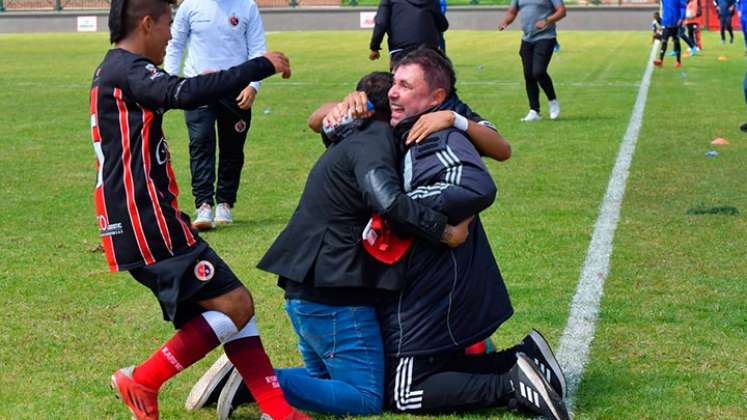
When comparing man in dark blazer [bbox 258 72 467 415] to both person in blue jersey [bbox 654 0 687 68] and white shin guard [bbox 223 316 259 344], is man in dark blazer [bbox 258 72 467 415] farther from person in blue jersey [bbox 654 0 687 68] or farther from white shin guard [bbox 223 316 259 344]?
person in blue jersey [bbox 654 0 687 68]

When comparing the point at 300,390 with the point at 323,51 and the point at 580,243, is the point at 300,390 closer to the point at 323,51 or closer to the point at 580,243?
Answer: the point at 580,243

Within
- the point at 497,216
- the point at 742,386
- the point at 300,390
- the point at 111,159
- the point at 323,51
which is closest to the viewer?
the point at 111,159

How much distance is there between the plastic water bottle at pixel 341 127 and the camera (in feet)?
16.8

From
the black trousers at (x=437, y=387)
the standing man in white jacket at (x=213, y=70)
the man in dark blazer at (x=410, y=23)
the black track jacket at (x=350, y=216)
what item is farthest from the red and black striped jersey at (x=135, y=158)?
the man in dark blazer at (x=410, y=23)

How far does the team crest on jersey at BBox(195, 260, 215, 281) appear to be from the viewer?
15.5 feet

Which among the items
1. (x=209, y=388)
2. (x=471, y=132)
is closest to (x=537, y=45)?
(x=471, y=132)

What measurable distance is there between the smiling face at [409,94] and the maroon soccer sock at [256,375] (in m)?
1.08

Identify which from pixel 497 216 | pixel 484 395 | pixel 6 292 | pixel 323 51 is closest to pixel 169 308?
pixel 484 395

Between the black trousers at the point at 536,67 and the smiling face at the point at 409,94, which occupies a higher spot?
the smiling face at the point at 409,94

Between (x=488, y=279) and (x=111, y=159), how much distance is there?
1.57 meters

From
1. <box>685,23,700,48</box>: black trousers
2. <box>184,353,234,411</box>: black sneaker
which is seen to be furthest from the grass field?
<box>685,23,700,48</box>: black trousers

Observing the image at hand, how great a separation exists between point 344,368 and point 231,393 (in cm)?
45

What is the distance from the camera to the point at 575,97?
20203 mm

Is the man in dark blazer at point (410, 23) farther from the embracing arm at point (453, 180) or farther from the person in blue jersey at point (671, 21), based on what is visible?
the person in blue jersey at point (671, 21)
